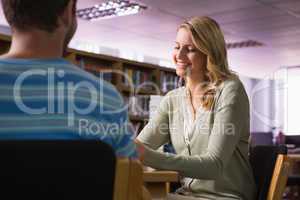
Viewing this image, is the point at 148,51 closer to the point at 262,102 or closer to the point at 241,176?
the point at 262,102

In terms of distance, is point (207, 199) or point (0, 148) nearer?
point (0, 148)

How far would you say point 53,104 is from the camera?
2.60 feet

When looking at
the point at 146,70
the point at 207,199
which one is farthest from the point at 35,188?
the point at 146,70

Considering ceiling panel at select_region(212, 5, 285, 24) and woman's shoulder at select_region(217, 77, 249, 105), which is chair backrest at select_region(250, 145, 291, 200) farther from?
ceiling panel at select_region(212, 5, 285, 24)

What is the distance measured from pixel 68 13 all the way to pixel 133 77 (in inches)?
172

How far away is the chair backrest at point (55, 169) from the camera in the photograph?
651 mm

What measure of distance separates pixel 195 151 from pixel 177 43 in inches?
16.8

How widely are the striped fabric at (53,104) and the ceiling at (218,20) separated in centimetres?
352

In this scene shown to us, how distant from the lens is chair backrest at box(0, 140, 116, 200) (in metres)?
0.65

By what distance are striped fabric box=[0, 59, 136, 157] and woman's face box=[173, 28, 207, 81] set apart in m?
0.95

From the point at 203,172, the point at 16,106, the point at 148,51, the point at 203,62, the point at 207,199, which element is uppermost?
the point at 148,51

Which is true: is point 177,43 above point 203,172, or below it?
above

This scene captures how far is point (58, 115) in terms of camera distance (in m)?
0.79

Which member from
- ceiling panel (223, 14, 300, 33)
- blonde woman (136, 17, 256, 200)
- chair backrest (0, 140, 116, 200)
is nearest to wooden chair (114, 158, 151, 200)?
chair backrest (0, 140, 116, 200)
